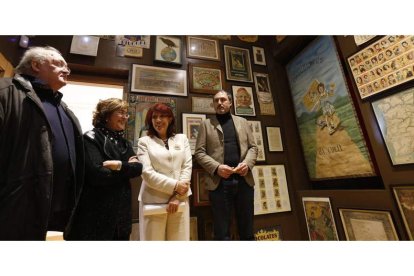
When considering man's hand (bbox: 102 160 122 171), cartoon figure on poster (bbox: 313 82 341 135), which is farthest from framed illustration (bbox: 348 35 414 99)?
man's hand (bbox: 102 160 122 171)

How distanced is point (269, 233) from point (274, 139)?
96 centimetres

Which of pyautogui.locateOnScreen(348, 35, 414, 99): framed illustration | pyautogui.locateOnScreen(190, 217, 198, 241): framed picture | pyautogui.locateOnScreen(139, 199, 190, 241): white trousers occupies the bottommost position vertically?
pyautogui.locateOnScreen(190, 217, 198, 241): framed picture

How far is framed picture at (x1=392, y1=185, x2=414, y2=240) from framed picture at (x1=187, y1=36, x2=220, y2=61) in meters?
1.95

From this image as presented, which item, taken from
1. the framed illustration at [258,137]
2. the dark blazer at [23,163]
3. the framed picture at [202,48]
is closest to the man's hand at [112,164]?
the dark blazer at [23,163]

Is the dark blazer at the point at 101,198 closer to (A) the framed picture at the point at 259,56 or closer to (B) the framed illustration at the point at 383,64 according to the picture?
(B) the framed illustration at the point at 383,64

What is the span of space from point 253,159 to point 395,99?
1.04m

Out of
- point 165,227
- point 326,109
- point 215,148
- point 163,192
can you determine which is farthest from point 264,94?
point 165,227

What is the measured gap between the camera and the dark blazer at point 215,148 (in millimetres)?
1357

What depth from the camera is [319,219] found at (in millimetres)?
1679

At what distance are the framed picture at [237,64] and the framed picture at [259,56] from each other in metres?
0.11

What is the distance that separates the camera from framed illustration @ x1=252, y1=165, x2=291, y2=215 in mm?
1792

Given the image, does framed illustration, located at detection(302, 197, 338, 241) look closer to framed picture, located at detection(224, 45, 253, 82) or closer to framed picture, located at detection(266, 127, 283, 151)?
framed picture, located at detection(266, 127, 283, 151)

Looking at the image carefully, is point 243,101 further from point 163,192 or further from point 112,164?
point 112,164
